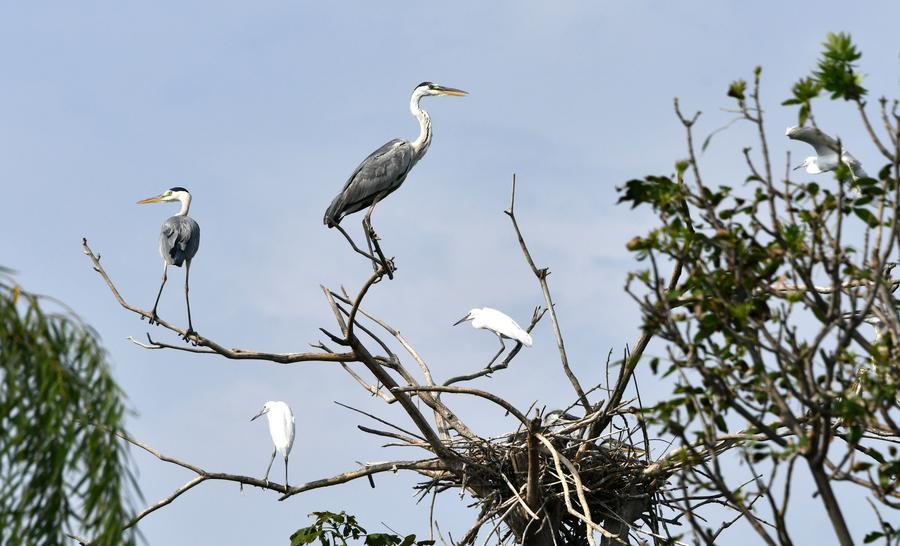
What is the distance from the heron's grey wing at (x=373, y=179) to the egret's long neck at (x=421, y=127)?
0.32 m

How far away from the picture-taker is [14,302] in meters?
3.45

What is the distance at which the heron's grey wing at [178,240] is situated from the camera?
444 inches

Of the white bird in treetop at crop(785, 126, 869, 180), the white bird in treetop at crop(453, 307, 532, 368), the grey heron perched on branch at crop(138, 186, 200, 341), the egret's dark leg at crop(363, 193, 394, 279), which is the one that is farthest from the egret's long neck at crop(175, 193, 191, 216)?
the white bird in treetop at crop(785, 126, 869, 180)

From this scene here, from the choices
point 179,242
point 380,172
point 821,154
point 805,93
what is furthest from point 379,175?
Answer: point 805,93

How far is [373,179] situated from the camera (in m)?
11.1

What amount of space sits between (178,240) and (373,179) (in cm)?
199

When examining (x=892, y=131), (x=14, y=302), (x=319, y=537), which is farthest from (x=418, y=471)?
(x=14, y=302)

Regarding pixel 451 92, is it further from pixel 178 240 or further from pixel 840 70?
pixel 840 70

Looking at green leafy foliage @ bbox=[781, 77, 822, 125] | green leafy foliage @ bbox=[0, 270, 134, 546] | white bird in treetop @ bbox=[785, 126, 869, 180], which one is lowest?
Answer: green leafy foliage @ bbox=[0, 270, 134, 546]

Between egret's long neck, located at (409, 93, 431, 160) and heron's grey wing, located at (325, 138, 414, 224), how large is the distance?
32 centimetres

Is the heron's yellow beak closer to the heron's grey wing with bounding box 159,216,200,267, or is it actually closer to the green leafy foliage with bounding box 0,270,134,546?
the heron's grey wing with bounding box 159,216,200,267

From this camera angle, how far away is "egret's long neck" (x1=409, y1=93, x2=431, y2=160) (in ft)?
40.4

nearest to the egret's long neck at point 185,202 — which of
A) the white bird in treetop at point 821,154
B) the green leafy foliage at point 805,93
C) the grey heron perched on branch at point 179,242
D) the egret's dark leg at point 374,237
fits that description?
the grey heron perched on branch at point 179,242

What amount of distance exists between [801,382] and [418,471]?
438 cm
